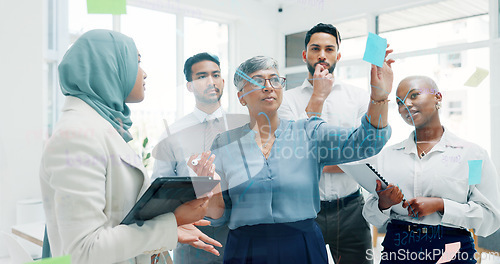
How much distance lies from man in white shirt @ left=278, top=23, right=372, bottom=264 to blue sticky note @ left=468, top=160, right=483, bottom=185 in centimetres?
30

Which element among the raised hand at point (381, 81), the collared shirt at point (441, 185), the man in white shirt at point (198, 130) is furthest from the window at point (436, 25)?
the man in white shirt at point (198, 130)

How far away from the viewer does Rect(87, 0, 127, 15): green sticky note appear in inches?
23.6

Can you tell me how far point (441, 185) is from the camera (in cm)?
87

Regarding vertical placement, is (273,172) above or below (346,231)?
above

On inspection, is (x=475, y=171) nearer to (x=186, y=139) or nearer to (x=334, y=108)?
(x=334, y=108)

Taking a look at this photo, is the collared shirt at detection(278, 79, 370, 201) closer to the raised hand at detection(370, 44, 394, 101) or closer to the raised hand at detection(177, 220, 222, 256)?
the raised hand at detection(370, 44, 394, 101)

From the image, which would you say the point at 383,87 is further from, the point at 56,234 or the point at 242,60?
the point at 56,234

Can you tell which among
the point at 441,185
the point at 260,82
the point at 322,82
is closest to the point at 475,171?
the point at 441,185

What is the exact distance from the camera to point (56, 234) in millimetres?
→ 542

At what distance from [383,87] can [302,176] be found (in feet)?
0.87

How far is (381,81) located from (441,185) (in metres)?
0.35

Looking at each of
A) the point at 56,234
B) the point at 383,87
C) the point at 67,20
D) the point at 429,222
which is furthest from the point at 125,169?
the point at 429,222

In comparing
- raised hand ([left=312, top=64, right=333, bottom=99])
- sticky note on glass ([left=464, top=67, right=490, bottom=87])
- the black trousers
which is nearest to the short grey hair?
raised hand ([left=312, top=64, right=333, bottom=99])

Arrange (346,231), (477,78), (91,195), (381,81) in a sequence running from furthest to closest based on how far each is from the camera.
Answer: (477,78) → (346,231) → (381,81) → (91,195)
